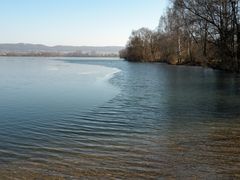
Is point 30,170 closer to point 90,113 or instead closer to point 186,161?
point 186,161

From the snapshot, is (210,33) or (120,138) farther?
(210,33)

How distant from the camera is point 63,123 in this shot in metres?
13.7

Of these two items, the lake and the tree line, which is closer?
the lake

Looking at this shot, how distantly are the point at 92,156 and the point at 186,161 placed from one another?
88.7 inches

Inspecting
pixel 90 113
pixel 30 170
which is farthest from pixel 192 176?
pixel 90 113

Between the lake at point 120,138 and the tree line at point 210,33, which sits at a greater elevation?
the tree line at point 210,33

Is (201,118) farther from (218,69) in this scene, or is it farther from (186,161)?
(218,69)

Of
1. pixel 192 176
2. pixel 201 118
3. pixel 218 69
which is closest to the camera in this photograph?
pixel 192 176

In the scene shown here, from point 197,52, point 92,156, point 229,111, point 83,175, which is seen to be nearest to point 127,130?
point 92,156

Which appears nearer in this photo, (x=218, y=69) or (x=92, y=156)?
(x=92, y=156)

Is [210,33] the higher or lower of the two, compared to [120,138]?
higher

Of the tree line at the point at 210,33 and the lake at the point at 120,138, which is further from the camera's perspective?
the tree line at the point at 210,33

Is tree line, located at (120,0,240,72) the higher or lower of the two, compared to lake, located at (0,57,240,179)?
higher

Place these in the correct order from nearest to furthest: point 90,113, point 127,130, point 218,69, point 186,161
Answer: point 186,161 < point 127,130 < point 90,113 < point 218,69
